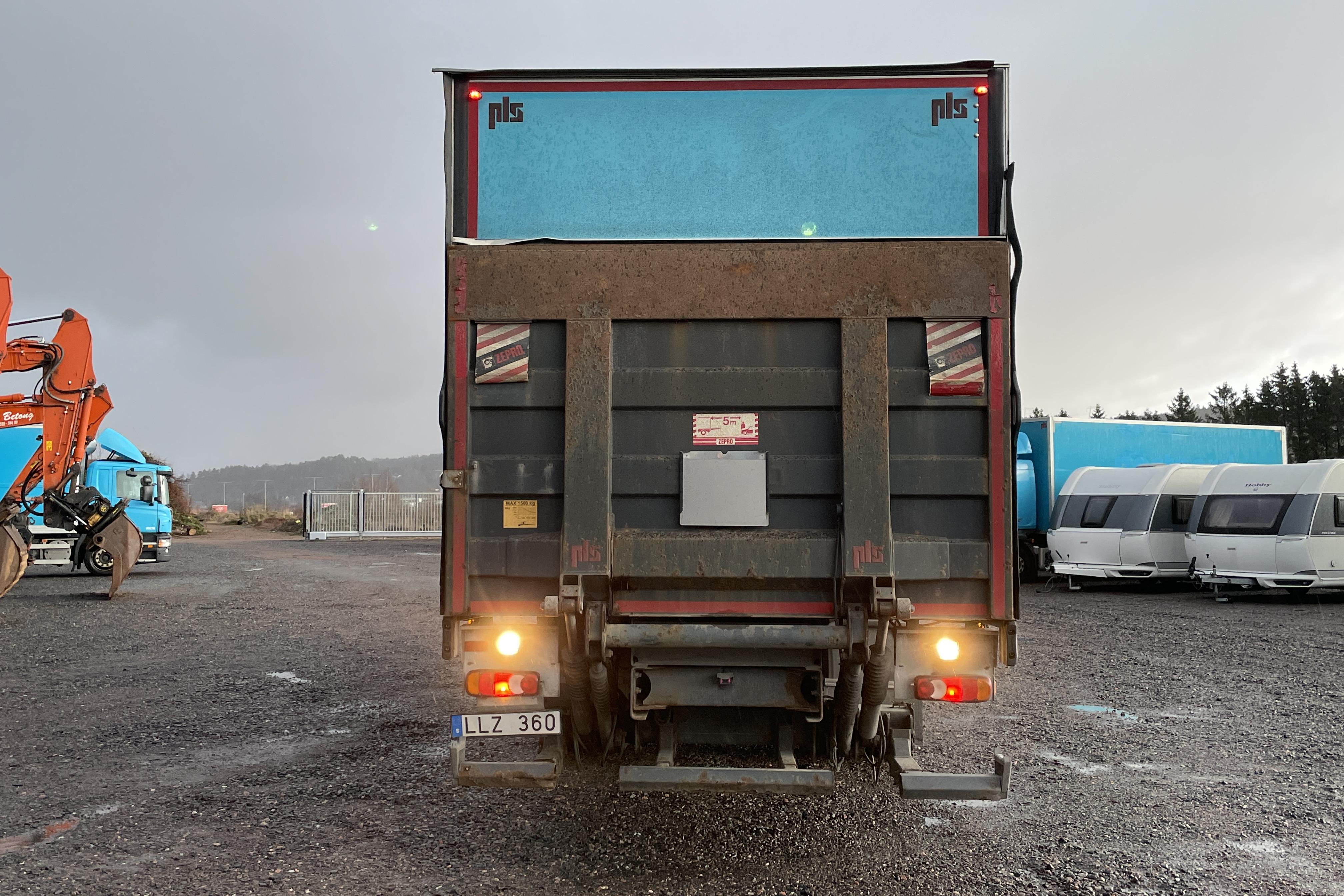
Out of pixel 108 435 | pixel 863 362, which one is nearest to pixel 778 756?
pixel 863 362

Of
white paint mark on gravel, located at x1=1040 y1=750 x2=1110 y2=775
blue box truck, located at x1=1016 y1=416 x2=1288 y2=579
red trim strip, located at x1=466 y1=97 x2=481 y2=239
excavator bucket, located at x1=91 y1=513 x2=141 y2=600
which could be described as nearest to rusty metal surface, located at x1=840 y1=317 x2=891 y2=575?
red trim strip, located at x1=466 y1=97 x2=481 y2=239

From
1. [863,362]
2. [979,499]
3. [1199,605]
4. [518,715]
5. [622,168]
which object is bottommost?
[1199,605]

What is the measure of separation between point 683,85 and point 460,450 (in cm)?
196

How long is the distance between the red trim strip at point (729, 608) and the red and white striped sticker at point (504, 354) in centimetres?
109

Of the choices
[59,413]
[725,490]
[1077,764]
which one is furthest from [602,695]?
[59,413]

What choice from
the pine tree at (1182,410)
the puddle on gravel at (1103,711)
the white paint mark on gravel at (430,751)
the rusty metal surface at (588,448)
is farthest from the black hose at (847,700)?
the pine tree at (1182,410)

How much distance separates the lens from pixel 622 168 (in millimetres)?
4324

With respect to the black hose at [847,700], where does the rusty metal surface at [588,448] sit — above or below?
above

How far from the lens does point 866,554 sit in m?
3.95

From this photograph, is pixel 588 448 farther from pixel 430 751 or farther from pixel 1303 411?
pixel 1303 411

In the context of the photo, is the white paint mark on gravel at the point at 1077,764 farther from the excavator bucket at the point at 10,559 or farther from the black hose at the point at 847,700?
the excavator bucket at the point at 10,559

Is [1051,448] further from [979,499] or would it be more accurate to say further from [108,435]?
[108,435]

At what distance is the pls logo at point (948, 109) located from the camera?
4215 mm

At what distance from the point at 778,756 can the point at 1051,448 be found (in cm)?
1838
